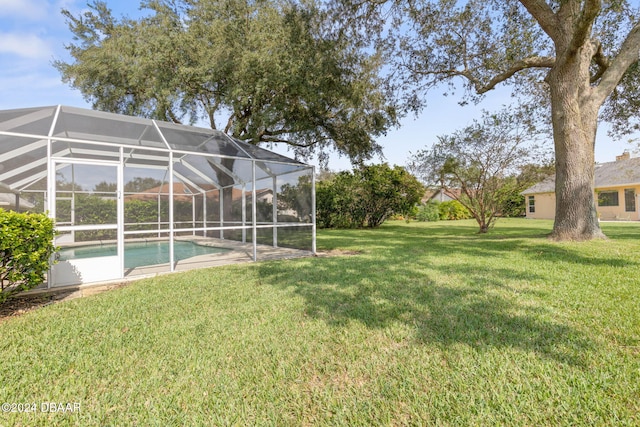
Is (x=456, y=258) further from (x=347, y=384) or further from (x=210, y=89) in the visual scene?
(x=210, y=89)

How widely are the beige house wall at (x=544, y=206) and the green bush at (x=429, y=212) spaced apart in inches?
313

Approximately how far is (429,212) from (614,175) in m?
12.6

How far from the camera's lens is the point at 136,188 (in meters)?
10.4

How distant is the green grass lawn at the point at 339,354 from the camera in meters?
1.92

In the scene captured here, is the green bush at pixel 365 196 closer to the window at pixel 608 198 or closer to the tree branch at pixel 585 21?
the tree branch at pixel 585 21

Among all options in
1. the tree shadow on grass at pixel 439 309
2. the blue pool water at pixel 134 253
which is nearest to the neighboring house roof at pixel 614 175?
the tree shadow on grass at pixel 439 309

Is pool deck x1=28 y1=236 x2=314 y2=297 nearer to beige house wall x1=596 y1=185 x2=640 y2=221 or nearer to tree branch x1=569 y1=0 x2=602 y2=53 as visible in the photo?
tree branch x1=569 y1=0 x2=602 y2=53

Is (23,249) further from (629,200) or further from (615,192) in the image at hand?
(615,192)

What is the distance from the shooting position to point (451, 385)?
212 centimetres

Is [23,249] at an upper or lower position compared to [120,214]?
lower

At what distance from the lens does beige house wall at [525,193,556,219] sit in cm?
2376

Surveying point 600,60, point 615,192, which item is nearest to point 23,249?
point 600,60

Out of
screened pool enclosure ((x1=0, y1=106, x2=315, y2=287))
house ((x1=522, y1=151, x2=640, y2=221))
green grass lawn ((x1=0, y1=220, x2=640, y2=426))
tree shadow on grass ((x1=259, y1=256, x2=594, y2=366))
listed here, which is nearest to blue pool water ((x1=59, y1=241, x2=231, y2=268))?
screened pool enclosure ((x1=0, y1=106, x2=315, y2=287))

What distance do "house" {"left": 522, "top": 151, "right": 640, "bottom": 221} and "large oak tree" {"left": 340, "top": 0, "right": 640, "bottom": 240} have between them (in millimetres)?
9617
